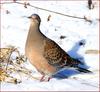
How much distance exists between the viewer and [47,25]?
30.7 feet

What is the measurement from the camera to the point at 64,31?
9109 millimetres

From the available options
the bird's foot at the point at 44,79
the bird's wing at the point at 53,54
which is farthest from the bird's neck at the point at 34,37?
the bird's foot at the point at 44,79

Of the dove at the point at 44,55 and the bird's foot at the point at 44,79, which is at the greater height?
the dove at the point at 44,55

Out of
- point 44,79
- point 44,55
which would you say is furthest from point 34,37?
point 44,79

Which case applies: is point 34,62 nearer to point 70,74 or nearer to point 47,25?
point 70,74

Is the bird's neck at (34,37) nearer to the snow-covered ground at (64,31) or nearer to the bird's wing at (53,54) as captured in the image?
the bird's wing at (53,54)

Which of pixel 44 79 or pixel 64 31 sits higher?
pixel 64 31

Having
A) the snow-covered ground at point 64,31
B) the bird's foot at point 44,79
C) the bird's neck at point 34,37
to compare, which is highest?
the bird's neck at point 34,37

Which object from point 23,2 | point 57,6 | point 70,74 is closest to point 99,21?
point 57,6

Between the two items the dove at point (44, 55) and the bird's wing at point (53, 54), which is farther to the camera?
the bird's wing at point (53, 54)

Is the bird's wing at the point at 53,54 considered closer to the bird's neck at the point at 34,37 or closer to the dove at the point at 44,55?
the dove at the point at 44,55

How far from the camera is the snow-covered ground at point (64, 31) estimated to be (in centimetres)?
666

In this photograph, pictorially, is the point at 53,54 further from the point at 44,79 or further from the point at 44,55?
the point at 44,79

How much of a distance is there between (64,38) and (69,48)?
0.37 meters
